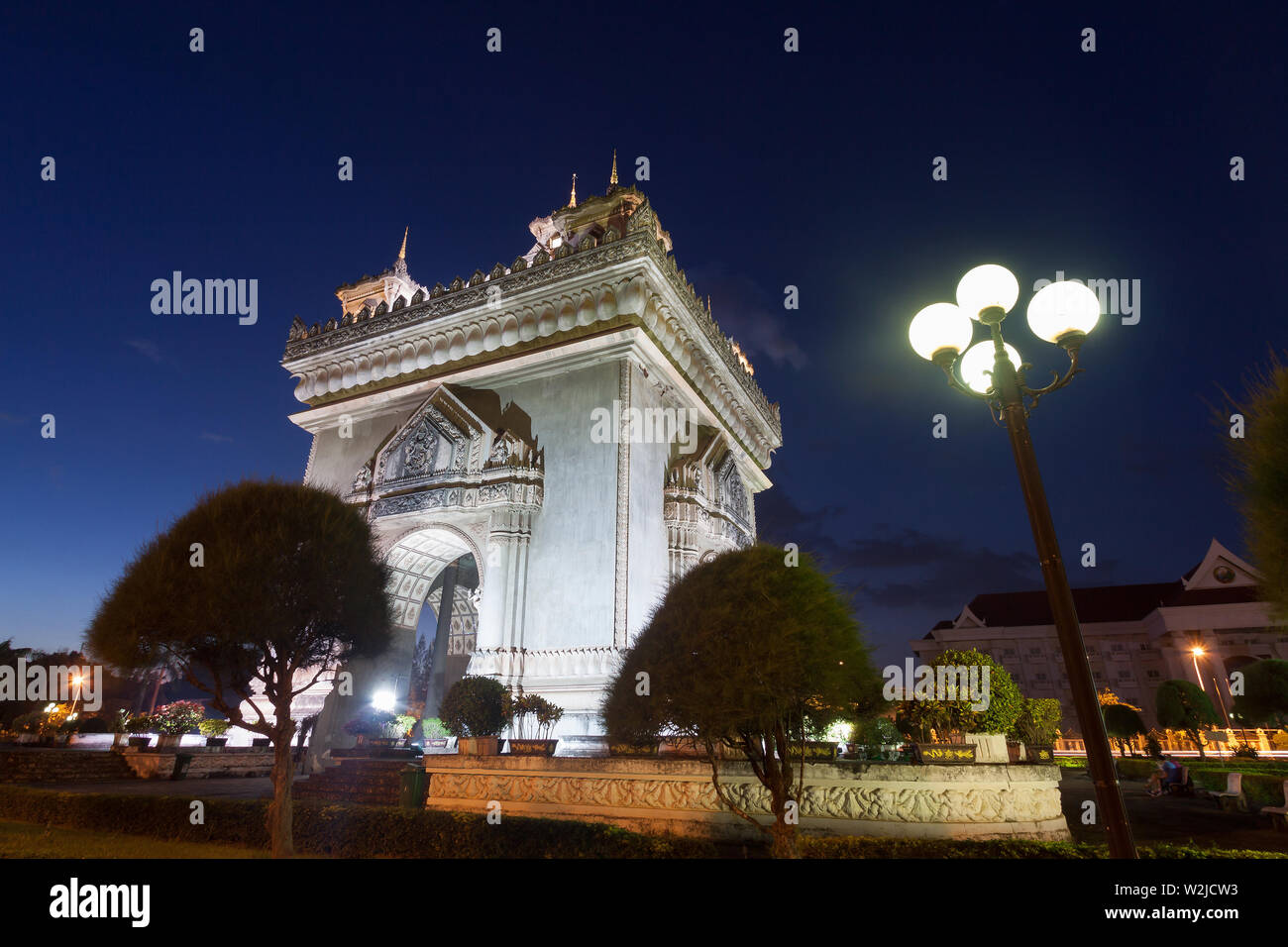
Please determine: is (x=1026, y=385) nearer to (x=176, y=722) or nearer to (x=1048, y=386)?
(x=1048, y=386)

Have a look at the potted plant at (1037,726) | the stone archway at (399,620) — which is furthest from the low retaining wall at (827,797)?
the stone archway at (399,620)

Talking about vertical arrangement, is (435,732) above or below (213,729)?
above

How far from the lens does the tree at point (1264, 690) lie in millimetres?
24656

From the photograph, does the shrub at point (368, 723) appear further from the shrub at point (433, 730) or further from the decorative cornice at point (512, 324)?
the decorative cornice at point (512, 324)

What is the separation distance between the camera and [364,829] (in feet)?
29.1

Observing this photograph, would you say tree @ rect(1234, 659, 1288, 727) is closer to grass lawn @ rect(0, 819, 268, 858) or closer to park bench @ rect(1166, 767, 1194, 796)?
park bench @ rect(1166, 767, 1194, 796)

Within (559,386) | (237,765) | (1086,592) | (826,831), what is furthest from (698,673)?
(1086,592)

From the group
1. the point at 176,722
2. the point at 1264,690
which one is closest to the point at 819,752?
the point at 176,722

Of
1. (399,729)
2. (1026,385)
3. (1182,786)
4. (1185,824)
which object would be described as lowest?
(1182,786)

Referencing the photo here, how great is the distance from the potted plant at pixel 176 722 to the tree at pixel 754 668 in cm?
2000

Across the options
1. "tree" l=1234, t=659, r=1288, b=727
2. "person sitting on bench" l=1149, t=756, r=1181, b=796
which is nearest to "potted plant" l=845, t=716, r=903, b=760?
"person sitting on bench" l=1149, t=756, r=1181, b=796

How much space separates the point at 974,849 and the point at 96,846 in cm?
1129

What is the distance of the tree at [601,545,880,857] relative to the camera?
20.7 feet
